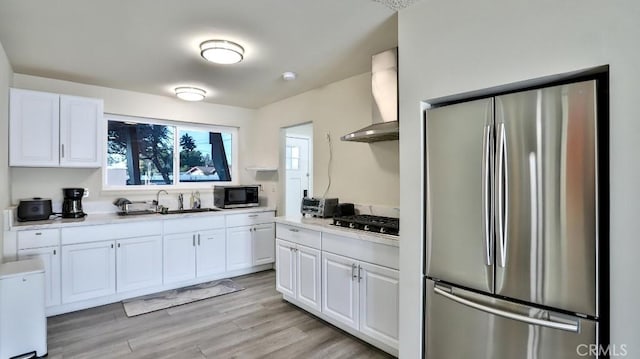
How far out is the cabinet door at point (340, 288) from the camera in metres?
2.65

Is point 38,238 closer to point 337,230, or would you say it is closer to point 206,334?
point 206,334

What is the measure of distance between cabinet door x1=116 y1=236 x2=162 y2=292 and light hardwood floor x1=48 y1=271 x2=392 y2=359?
0.27 meters

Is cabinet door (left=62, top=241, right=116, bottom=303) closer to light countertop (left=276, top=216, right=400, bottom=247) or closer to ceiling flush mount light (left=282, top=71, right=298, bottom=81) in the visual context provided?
light countertop (left=276, top=216, right=400, bottom=247)

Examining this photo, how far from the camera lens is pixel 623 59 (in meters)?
1.31

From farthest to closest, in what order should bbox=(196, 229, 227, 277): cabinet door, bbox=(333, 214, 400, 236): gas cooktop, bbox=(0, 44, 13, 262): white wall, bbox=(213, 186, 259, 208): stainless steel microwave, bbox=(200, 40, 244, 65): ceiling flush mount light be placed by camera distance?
bbox=(213, 186, 259, 208): stainless steel microwave
bbox=(196, 229, 227, 277): cabinet door
bbox=(0, 44, 13, 262): white wall
bbox=(200, 40, 244, 65): ceiling flush mount light
bbox=(333, 214, 400, 236): gas cooktop

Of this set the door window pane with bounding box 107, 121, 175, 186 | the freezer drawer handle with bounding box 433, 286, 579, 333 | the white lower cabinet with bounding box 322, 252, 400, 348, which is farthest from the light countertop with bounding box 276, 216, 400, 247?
the door window pane with bounding box 107, 121, 175, 186

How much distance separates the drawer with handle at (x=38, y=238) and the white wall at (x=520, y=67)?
3.31 metres

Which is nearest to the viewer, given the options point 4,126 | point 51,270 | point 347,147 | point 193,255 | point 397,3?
point 397,3

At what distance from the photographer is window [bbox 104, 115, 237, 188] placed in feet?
13.8

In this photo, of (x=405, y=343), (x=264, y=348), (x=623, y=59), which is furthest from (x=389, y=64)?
(x=264, y=348)

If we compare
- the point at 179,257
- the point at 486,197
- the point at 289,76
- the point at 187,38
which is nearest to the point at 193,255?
the point at 179,257

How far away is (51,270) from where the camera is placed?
123 inches

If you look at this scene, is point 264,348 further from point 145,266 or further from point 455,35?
point 455,35

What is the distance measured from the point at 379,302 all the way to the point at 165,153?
12.1ft
